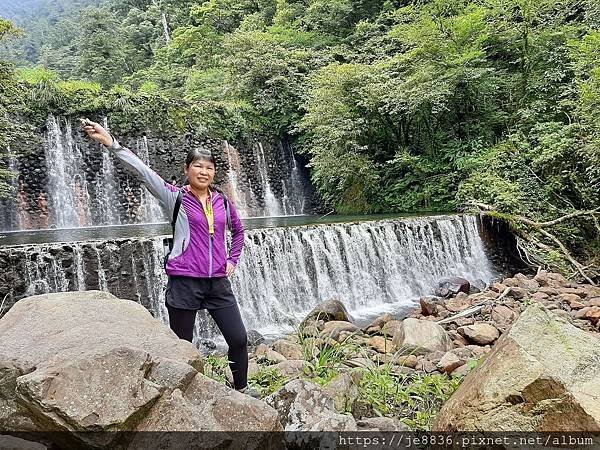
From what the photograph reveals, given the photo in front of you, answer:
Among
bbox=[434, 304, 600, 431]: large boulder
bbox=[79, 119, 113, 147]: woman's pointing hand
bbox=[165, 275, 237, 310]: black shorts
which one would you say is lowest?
bbox=[434, 304, 600, 431]: large boulder

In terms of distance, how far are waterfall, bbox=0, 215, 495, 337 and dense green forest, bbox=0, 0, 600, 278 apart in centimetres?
156

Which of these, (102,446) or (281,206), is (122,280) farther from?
(281,206)

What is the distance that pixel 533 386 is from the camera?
2.08 meters

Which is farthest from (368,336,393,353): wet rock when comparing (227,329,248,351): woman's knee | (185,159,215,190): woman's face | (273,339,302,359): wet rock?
(185,159,215,190): woman's face

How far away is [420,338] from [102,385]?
3.56 metres

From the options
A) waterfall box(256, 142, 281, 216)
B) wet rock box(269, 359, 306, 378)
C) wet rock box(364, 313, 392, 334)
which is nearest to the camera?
wet rock box(269, 359, 306, 378)

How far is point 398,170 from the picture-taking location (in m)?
14.8

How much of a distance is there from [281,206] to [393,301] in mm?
8299

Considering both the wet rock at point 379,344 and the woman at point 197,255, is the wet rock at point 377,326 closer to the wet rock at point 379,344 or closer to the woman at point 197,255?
the wet rock at point 379,344

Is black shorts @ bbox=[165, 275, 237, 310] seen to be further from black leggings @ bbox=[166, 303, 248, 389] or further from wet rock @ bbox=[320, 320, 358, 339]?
wet rock @ bbox=[320, 320, 358, 339]

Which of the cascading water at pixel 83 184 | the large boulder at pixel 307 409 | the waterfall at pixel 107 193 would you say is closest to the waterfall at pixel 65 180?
the cascading water at pixel 83 184

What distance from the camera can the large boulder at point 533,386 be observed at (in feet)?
6.62

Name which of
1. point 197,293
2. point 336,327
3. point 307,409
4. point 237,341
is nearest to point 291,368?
point 237,341

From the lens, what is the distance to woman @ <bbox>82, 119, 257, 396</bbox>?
2.61 metres
